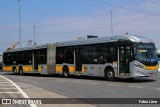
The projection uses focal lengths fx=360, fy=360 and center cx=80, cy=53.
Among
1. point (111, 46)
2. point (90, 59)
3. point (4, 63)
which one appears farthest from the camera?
point (4, 63)

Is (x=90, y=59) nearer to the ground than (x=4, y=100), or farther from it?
farther from it

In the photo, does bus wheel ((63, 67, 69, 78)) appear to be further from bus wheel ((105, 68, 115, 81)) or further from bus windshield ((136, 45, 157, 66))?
bus windshield ((136, 45, 157, 66))

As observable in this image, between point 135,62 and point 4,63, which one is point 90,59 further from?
point 4,63

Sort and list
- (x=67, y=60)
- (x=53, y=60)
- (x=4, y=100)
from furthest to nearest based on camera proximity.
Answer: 1. (x=53, y=60)
2. (x=67, y=60)
3. (x=4, y=100)

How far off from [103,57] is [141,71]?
11.6ft

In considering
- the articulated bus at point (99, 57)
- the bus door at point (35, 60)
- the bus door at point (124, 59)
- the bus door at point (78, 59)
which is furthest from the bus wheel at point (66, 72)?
the bus door at point (124, 59)

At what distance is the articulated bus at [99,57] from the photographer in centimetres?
2290

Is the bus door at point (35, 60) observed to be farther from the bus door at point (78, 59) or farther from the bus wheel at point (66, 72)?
the bus door at point (78, 59)

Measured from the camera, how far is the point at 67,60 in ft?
98.6

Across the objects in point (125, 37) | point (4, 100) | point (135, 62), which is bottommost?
point (4, 100)

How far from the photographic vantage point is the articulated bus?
22903 millimetres

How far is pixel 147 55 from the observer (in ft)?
76.4

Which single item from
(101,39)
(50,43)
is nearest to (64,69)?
(50,43)

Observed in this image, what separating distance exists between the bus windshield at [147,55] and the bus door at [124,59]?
0.64 m
